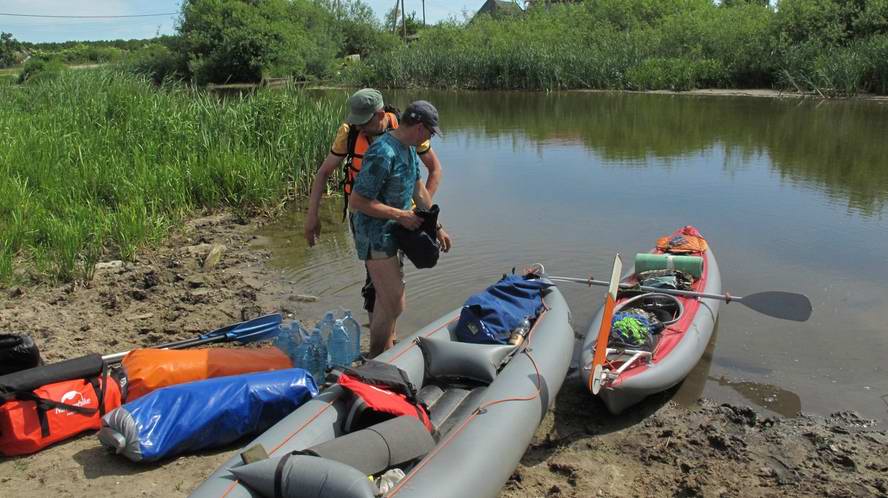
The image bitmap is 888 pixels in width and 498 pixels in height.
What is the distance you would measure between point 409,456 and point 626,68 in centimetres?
2461

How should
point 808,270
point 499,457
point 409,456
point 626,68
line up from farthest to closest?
point 626,68 < point 808,270 < point 499,457 < point 409,456

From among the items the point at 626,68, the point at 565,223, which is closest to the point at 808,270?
the point at 565,223

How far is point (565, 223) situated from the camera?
8.70 m

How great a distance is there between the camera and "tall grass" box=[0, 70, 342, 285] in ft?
21.8

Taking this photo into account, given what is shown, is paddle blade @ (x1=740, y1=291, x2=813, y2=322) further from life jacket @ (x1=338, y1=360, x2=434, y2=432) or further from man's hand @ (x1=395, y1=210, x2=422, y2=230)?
life jacket @ (x1=338, y1=360, x2=434, y2=432)

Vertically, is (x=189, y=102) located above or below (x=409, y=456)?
above

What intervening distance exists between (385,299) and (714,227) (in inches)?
216

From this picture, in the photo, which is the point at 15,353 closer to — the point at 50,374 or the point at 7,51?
the point at 50,374

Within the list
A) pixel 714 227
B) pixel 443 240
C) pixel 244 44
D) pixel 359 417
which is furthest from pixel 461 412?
pixel 244 44

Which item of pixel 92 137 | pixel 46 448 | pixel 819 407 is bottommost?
pixel 819 407

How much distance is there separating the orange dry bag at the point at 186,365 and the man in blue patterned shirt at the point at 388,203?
617 millimetres

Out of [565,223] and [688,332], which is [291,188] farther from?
[688,332]

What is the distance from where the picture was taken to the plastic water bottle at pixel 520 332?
4215 mm

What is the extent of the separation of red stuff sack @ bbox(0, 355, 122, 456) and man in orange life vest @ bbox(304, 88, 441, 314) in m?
1.36
